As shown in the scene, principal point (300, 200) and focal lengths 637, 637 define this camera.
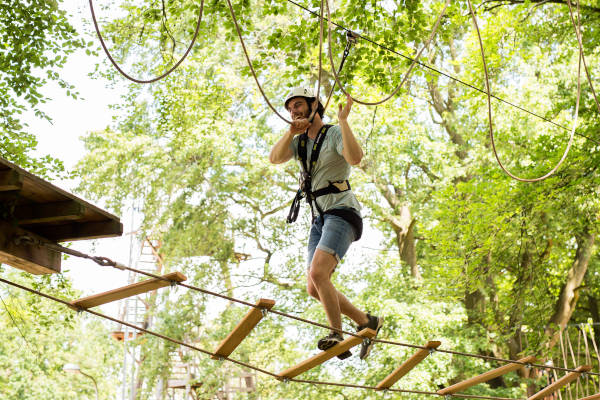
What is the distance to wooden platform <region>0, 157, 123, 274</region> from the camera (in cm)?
253

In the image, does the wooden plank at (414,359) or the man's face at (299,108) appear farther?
the wooden plank at (414,359)

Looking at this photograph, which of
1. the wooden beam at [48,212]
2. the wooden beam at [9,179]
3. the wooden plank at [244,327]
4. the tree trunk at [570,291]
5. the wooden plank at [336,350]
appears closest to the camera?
the wooden beam at [9,179]

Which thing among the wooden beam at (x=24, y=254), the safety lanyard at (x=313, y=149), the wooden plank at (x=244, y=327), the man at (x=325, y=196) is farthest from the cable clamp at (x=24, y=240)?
the safety lanyard at (x=313, y=149)

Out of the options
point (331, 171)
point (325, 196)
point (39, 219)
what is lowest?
point (39, 219)

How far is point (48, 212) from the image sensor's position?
2.75 m

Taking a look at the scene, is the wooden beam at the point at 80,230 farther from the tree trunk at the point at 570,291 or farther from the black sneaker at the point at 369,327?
the tree trunk at the point at 570,291

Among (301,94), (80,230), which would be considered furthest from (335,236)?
(80,230)

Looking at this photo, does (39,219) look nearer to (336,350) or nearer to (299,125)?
(299,125)

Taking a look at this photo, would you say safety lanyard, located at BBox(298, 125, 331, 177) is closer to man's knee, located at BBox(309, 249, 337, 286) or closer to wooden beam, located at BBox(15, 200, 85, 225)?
man's knee, located at BBox(309, 249, 337, 286)

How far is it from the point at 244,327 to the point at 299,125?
1.03m

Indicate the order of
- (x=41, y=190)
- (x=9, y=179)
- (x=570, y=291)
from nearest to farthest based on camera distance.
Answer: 1. (x=9, y=179)
2. (x=41, y=190)
3. (x=570, y=291)

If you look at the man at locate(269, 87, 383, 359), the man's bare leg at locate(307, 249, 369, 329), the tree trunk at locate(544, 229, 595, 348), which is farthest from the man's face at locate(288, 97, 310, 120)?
the tree trunk at locate(544, 229, 595, 348)

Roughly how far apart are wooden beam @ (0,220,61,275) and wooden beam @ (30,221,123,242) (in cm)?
8

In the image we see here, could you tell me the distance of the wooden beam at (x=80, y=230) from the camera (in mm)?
2932
